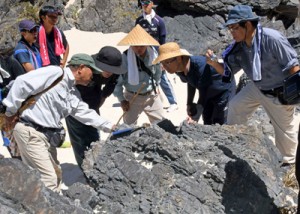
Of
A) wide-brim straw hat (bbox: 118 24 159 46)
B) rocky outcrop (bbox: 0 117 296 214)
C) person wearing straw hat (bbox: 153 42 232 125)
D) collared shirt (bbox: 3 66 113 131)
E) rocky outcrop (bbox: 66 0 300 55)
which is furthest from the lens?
rocky outcrop (bbox: 66 0 300 55)

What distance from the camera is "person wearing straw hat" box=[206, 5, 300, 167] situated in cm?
464

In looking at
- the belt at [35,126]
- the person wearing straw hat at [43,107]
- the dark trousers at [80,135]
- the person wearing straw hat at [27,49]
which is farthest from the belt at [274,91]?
the person wearing straw hat at [27,49]

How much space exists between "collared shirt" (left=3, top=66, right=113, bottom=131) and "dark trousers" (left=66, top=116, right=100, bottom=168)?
76cm

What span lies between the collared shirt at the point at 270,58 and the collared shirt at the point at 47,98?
5.10 feet

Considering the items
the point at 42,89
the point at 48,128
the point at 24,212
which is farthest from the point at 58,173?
the point at 24,212

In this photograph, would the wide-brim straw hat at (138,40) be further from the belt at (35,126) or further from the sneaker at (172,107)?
the sneaker at (172,107)

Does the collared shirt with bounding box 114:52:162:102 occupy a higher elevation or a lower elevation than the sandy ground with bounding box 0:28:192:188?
higher

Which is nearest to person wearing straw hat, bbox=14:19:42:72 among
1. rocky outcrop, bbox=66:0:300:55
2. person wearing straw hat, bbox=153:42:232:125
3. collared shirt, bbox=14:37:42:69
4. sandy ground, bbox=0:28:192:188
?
collared shirt, bbox=14:37:42:69

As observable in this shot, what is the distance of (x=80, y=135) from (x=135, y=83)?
844 mm

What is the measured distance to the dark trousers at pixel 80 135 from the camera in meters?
5.65

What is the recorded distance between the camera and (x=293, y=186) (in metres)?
5.16

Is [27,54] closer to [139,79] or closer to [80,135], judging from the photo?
[80,135]

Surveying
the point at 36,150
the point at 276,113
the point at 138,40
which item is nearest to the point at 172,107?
the point at 138,40

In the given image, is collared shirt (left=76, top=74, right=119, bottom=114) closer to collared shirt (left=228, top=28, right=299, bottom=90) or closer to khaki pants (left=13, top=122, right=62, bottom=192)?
khaki pants (left=13, top=122, right=62, bottom=192)
